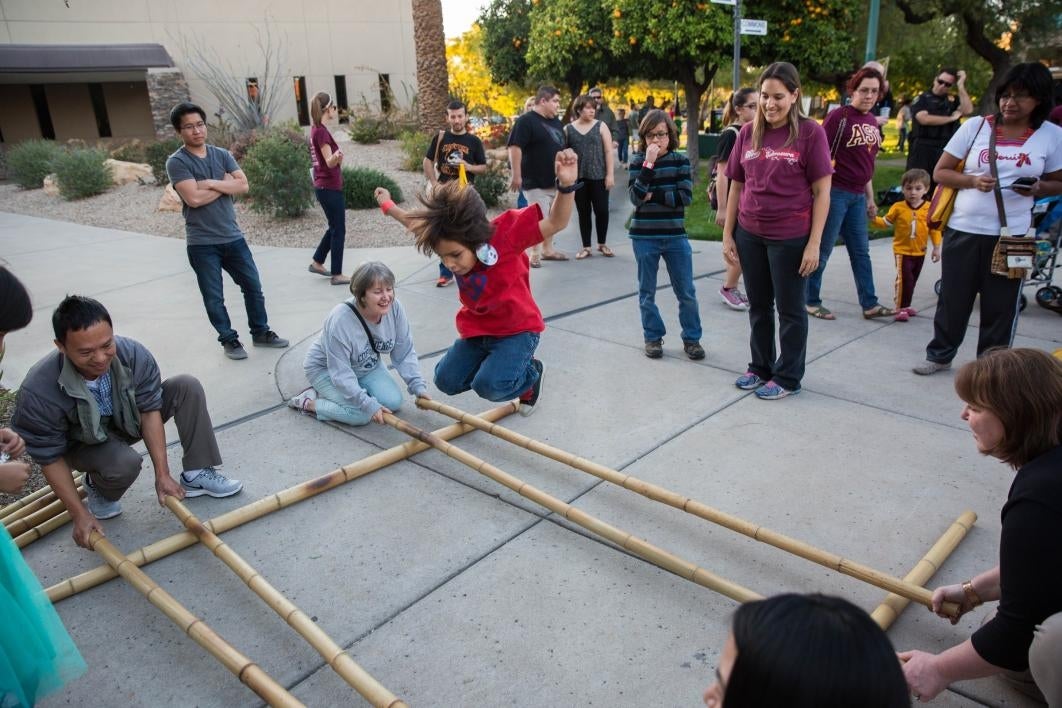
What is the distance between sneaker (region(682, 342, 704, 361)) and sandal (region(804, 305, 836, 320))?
54.7 inches

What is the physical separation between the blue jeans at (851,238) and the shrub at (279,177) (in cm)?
802

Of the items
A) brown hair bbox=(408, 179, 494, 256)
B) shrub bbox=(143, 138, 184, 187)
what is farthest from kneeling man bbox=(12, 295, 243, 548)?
shrub bbox=(143, 138, 184, 187)

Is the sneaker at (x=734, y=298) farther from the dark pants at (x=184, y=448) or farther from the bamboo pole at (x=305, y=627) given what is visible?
the bamboo pole at (x=305, y=627)

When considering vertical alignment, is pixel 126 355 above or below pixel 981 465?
above

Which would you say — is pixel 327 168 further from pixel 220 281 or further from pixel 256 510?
pixel 256 510

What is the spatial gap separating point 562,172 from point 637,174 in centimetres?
176

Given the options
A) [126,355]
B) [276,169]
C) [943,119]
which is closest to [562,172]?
[126,355]

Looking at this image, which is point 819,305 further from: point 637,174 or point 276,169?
point 276,169

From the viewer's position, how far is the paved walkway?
254 cm

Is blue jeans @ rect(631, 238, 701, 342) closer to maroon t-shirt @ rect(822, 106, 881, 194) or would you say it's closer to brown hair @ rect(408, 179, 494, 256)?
maroon t-shirt @ rect(822, 106, 881, 194)

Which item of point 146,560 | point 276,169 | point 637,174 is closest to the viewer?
point 146,560

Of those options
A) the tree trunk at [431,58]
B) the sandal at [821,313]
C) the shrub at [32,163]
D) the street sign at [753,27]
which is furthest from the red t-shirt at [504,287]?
the shrub at [32,163]

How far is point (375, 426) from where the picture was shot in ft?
14.8

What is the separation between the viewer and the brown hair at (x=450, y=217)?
375 centimetres
